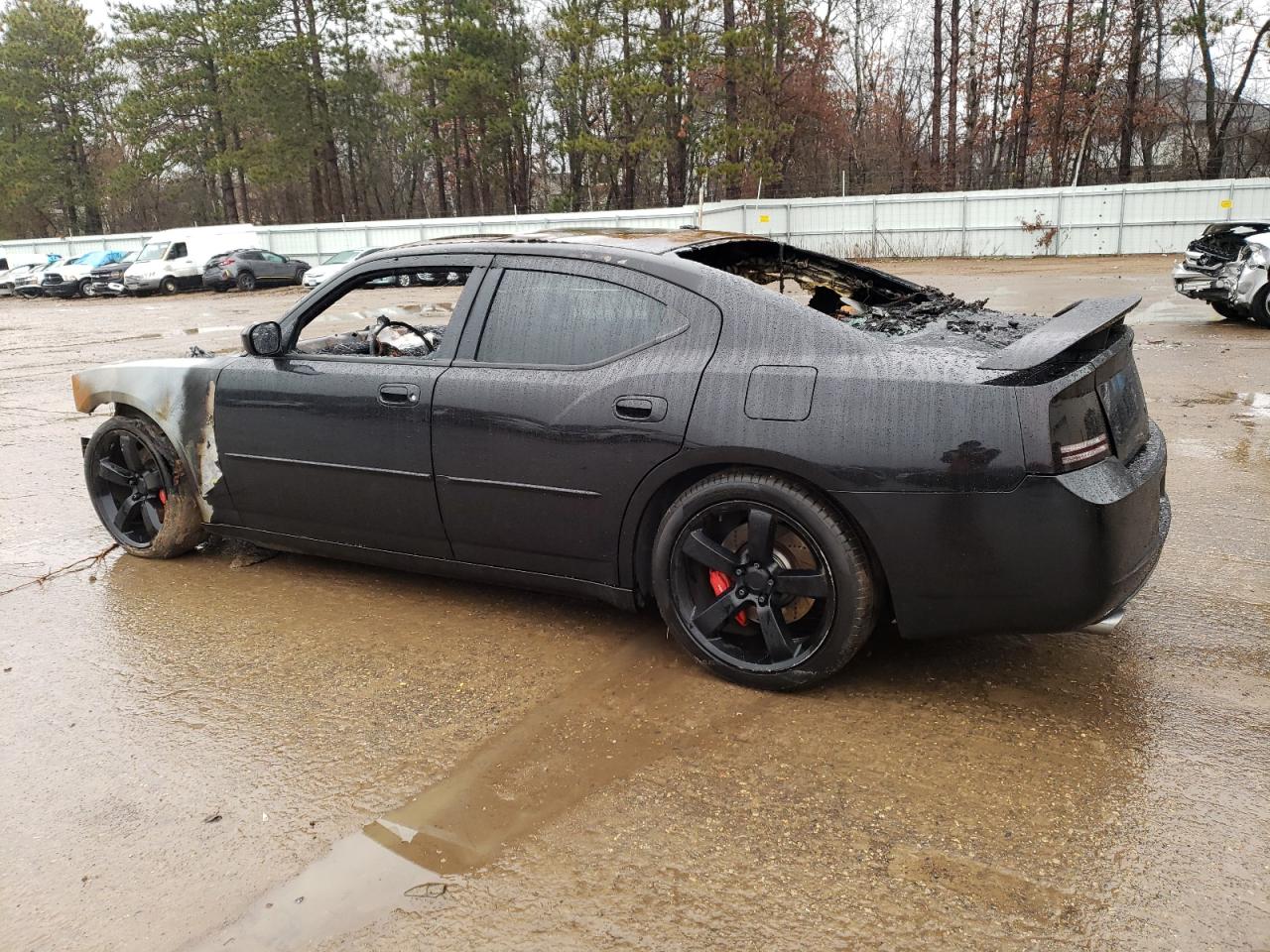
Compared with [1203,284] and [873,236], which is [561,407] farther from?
[873,236]

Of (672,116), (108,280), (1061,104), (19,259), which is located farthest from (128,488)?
(19,259)

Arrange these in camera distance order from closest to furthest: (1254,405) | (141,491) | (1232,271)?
1. (141,491)
2. (1254,405)
3. (1232,271)

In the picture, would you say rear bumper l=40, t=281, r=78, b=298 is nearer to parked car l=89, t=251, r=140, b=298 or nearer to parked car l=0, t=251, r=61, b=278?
parked car l=89, t=251, r=140, b=298

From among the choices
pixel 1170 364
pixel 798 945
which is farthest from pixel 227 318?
pixel 798 945

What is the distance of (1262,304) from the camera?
1140 cm

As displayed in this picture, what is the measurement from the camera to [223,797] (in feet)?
9.30

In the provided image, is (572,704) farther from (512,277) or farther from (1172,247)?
(1172,247)

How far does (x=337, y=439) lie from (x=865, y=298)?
2325 millimetres

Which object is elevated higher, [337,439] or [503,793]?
[337,439]

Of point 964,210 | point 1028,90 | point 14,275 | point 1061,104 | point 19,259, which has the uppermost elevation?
point 1028,90

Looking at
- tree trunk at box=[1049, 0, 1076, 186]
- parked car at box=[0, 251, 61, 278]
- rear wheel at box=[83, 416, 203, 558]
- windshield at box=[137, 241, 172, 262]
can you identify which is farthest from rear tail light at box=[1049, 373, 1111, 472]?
parked car at box=[0, 251, 61, 278]

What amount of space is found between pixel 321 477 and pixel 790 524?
80.3 inches

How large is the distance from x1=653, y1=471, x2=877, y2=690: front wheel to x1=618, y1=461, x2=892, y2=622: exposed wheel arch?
0.03m

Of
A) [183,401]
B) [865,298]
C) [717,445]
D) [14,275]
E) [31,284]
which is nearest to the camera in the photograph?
[717,445]
